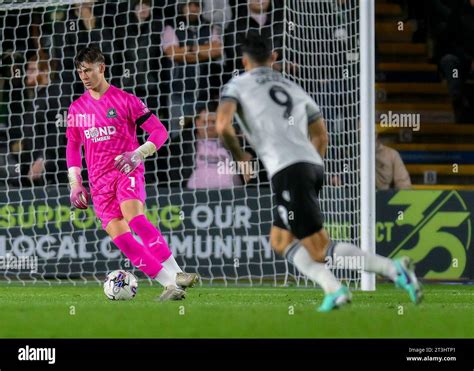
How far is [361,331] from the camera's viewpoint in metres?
7.07

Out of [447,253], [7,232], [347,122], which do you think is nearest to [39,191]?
[7,232]

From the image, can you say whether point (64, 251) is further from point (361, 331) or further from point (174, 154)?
point (361, 331)

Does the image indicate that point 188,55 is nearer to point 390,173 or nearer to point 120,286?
point 390,173

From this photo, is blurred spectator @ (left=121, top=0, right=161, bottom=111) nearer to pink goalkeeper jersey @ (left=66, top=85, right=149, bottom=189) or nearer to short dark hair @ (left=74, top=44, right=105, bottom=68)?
pink goalkeeper jersey @ (left=66, top=85, right=149, bottom=189)

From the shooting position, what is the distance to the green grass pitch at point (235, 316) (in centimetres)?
712

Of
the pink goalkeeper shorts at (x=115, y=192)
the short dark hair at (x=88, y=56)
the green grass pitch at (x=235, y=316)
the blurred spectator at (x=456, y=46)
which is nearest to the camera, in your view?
the green grass pitch at (x=235, y=316)

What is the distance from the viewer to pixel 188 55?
13516mm

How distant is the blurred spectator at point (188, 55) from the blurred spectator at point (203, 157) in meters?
0.18

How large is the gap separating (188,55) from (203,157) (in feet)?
3.78

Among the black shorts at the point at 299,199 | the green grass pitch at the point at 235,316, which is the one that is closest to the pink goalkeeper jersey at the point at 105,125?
the green grass pitch at the point at 235,316

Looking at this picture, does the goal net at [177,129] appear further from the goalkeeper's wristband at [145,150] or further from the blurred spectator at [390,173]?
the goalkeeper's wristband at [145,150]

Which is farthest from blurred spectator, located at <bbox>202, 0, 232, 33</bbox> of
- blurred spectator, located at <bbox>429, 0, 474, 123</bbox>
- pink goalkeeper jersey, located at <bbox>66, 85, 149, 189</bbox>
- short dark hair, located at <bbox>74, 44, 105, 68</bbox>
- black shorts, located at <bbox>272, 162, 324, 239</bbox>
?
black shorts, located at <bbox>272, 162, 324, 239</bbox>

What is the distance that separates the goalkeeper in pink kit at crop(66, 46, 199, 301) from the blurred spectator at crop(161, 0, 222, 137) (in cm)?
329
